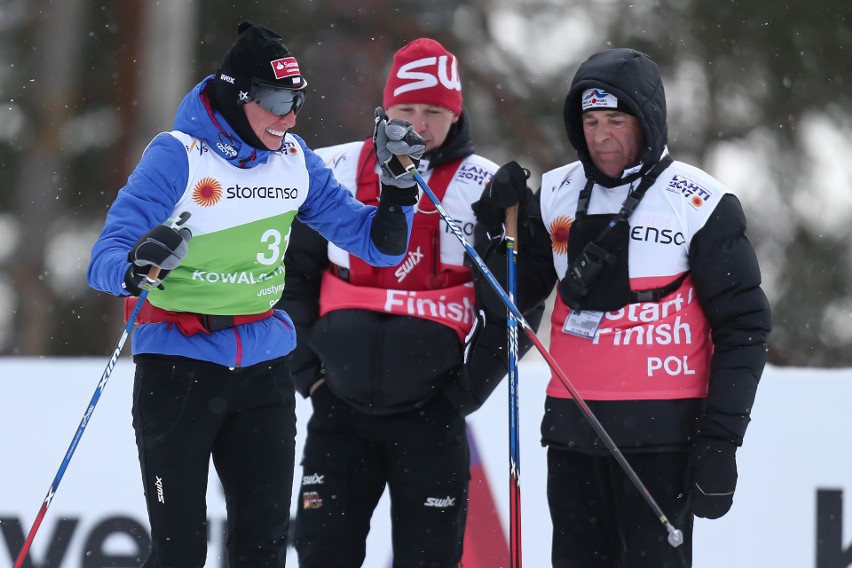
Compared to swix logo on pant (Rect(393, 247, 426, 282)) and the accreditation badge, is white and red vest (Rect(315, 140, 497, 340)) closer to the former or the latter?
swix logo on pant (Rect(393, 247, 426, 282))

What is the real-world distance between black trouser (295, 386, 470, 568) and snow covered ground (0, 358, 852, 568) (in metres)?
0.97

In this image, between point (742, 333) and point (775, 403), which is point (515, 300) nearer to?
point (742, 333)

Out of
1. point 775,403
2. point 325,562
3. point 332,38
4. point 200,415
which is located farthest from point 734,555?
point 332,38

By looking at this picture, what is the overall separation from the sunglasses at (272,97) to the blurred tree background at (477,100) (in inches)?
323

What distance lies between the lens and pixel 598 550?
3.59 m

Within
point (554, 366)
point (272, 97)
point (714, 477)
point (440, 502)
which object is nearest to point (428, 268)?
point (554, 366)

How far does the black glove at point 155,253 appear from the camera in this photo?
3018mm

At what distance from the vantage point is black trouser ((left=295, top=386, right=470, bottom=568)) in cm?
392

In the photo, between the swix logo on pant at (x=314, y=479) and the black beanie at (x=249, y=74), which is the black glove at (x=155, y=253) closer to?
the black beanie at (x=249, y=74)

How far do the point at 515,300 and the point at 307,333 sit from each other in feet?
2.46

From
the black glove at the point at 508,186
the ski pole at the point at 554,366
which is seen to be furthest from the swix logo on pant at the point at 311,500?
the black glove at the point at 508,186

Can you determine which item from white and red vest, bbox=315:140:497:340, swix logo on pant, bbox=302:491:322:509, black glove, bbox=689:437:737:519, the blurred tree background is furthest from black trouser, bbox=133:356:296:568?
the blurred tree background

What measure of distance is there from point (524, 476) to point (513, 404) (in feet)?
3.82

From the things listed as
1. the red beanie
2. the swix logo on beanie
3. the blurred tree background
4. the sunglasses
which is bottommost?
the sunglasses
